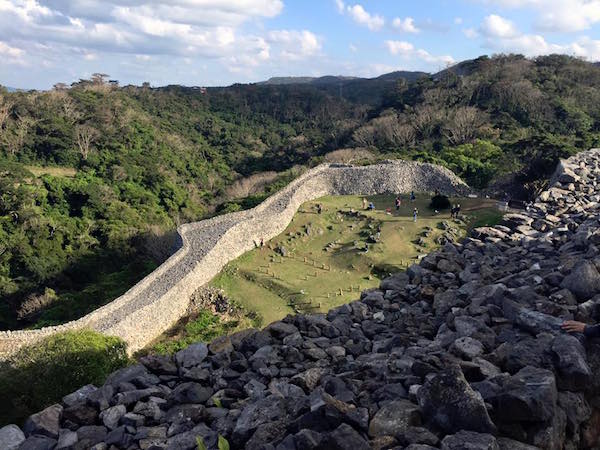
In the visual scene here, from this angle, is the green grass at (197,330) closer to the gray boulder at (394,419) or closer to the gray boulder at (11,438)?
the gray boulder at (11,438)

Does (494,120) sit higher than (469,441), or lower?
higher

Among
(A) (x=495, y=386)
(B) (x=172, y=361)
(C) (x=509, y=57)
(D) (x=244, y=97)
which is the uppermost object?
(C) (x=509, y=57)

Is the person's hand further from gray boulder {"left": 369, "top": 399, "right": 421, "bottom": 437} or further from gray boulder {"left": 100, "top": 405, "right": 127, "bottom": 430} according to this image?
gray boulder {"left": 100, "top": 405, "right": 127, "bottom": 430}

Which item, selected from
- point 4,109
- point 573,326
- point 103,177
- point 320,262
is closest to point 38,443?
point 573,326

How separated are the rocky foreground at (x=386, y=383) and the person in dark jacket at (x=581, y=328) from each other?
0.28ft

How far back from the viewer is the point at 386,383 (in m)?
4.14

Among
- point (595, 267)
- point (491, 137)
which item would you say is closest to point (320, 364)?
point (595, 267)

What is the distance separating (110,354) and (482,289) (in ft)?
32.2

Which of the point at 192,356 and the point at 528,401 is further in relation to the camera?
the point at 192,356

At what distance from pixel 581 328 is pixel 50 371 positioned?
33.4ft

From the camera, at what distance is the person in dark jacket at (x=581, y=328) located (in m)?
4.31

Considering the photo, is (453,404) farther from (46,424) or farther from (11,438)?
(11,438)

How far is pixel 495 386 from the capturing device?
3.63m

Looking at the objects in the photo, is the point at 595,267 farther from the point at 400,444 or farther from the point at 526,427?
the point at 400,444
